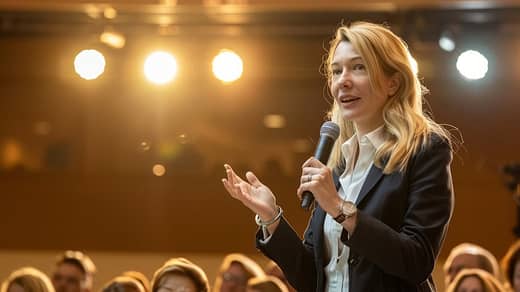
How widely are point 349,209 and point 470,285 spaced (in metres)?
2.03

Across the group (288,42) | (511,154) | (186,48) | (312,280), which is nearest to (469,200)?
(511,154)

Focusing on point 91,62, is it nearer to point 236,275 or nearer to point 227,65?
point 227,65

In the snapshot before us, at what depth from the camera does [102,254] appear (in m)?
6.18

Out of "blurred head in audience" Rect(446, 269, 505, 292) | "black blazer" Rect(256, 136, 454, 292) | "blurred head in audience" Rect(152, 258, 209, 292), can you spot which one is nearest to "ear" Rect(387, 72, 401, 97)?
"black blazer" Rect(256, 136, 454, 292)

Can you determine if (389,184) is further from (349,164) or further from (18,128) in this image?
(18,128)

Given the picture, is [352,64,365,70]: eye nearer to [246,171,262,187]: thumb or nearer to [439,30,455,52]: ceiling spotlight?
[246,171,262,187]: thumb

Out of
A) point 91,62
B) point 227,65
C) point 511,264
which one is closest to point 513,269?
point 511,264

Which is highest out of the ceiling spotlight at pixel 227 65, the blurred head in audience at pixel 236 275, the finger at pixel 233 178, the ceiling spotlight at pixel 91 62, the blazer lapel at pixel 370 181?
the ceiling spotlight at pixel 91 62

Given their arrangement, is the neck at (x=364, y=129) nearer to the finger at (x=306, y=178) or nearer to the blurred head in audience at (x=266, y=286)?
the finger at (x=306, y=178)

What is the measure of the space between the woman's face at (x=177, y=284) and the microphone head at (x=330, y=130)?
50.6 inches

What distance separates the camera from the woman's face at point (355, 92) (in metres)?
1.51

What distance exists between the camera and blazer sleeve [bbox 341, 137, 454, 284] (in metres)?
1.38

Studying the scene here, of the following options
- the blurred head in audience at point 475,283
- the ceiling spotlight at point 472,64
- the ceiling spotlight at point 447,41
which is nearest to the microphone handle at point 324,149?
the blurred head in audience at point 475,283

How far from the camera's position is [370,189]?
146cm
